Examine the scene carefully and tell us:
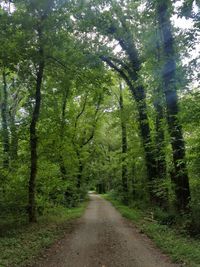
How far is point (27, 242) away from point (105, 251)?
2.59 metres

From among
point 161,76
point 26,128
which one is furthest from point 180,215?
point 26,128

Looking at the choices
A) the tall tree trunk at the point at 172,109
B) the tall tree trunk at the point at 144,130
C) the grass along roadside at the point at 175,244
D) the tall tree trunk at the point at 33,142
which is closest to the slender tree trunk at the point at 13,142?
the tall tree trunk at the point at 33,142

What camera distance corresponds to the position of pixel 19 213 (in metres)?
15.0

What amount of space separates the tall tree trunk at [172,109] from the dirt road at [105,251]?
2558 millimetres

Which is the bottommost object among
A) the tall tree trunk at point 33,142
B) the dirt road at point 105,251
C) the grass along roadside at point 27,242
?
the dirt road at point 105,251

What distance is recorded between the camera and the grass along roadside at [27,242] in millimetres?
8461

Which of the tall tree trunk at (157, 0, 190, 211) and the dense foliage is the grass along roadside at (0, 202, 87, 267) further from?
the tall tree trunk at (157, 0, 190, 211)

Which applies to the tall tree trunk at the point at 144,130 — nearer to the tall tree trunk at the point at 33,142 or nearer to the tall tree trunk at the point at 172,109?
the tall tree trunk at the point at 172,109

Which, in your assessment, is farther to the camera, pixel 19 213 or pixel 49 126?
pixel 49 126

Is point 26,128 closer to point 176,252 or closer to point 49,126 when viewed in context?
point 49,126

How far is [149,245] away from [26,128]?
794 centimetres

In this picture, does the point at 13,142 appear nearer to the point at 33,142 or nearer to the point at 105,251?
the point at 33,142

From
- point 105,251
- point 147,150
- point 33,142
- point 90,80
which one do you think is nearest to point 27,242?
point 105,251

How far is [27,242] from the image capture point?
10.3 m
